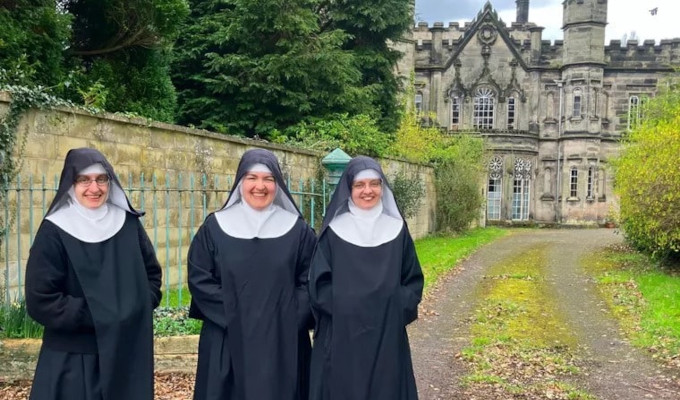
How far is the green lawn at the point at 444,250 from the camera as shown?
13.9 metres

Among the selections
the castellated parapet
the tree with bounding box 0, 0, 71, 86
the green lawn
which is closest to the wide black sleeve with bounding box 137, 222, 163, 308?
Result: the tree with bounding box 0, 0, 71, 86

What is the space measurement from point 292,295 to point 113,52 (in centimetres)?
1017

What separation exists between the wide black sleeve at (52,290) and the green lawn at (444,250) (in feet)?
29.0

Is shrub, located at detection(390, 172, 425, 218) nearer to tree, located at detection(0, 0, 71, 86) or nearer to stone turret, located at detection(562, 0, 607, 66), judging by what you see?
tree, located at detection(0, 0, 71, 86)

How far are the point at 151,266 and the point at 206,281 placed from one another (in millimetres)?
350

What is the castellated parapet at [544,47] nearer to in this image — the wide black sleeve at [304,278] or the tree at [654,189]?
the tree at [654,189]

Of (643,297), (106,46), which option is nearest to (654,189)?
(643,297)

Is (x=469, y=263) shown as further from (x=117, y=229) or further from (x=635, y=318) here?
(x=117, y=229)

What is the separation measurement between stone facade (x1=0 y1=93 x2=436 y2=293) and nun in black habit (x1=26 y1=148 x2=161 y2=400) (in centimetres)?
282

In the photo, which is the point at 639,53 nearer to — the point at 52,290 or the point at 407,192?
the point at 407,192

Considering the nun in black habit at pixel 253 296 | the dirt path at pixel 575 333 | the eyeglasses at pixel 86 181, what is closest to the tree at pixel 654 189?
the dirt path at pixel 575 333

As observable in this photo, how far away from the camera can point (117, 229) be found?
12.1 feet

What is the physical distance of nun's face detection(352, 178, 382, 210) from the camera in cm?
404

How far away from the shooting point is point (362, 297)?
3842 mm
